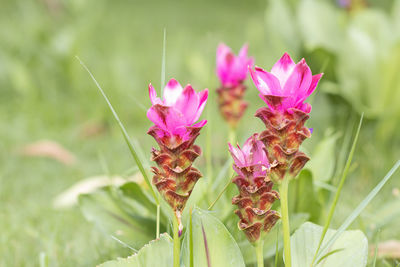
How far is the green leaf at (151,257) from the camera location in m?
0.87

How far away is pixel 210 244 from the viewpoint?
2.83 ft

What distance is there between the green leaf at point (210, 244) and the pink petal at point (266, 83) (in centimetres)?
23

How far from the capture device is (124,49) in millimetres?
3471

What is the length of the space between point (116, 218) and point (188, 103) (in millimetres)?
552

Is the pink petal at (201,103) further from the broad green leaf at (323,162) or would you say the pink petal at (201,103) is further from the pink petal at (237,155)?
the broad green leaf at (323,162)

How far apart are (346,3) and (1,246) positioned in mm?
2268

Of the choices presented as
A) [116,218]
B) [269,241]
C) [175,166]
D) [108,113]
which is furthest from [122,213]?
[108,113]

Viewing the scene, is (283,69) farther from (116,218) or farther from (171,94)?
(116,218)

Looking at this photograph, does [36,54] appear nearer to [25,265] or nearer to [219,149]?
[219,149]

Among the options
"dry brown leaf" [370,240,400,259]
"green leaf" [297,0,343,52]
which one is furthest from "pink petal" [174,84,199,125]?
"green leaf" [297,0,343,52]

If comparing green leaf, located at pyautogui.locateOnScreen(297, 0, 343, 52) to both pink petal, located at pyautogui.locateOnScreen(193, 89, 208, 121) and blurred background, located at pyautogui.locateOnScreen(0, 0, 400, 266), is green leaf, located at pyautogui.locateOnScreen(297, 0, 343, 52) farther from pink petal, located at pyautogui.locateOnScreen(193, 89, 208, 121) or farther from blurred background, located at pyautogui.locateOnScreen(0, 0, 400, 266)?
pink petal, located at pyautogui.locateOnScreen(193, 89, 208, 121)

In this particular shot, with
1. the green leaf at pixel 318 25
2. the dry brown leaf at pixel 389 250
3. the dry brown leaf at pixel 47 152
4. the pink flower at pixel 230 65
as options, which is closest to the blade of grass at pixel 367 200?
the dry brown leaf at pixel 389 250

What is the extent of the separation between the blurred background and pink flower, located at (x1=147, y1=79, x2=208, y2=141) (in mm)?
366

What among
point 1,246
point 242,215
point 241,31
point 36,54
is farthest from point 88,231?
point 241,31
